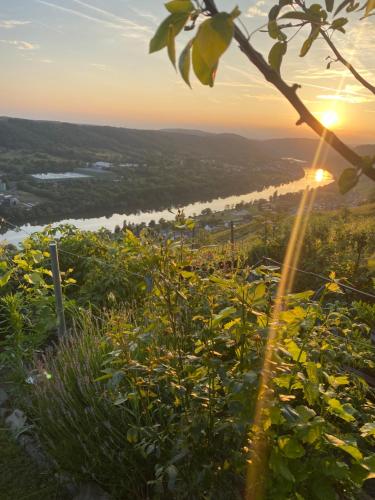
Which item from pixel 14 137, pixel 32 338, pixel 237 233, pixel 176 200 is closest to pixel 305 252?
pixel 32 338

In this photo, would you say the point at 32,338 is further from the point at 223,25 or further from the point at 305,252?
the point at 305,252

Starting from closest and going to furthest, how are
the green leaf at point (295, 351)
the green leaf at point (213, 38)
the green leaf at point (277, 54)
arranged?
1. the green leaf at point (213, 38)
2. the green leaf at point (277, 54)
3. the green leaf at point (295, 351)

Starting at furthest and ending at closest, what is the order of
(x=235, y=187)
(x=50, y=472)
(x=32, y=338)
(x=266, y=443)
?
(x=235, y=187) → (x=32, y=338) → (x=50, y=472) → (x=266, y=443)

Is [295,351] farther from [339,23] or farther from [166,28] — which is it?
[166,28]

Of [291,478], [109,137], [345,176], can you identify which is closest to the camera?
[345,176]

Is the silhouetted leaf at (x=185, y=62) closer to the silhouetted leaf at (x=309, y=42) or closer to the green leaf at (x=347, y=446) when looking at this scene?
the silhouetted leaf at (x=309, y=42)

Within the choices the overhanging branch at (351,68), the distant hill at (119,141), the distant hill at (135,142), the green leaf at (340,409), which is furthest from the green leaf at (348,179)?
the distant hill at (119,141)

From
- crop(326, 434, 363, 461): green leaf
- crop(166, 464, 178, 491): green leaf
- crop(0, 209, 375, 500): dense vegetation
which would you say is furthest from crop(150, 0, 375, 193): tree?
crop(166, 464, 178, 491): green leaf
